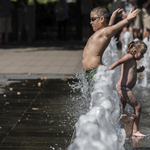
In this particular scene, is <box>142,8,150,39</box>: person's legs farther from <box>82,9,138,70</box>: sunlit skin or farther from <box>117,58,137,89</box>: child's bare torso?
<box>82,9,138,70</box>: sunlit skin

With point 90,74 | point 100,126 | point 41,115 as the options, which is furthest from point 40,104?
point 100,126

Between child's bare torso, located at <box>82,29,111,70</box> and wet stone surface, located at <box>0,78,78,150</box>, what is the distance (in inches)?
35.7

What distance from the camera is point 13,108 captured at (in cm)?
575

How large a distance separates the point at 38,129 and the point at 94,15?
1.60 metres

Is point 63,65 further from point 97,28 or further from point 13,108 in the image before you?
point 97,28

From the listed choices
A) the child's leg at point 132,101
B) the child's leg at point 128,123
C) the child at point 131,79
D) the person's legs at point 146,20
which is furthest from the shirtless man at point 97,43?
the person's legs at point 146,20

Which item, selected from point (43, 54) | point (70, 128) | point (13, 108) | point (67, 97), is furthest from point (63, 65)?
point (70, 128)

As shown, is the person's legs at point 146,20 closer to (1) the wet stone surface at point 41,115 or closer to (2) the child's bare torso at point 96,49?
(1) the wet stone surface at point 41,115

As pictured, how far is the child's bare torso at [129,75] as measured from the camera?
4438 millimetres

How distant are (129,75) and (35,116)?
1596 millimetres

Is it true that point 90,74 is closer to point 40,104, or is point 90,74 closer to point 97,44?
point 97,44

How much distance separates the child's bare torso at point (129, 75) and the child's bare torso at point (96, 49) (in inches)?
14.0

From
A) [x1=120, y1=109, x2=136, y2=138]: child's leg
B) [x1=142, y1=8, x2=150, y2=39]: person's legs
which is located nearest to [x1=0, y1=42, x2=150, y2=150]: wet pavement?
[x1=120, y1=109, x2=136, y2=138]: child's leg

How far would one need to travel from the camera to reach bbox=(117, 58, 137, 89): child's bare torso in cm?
444
